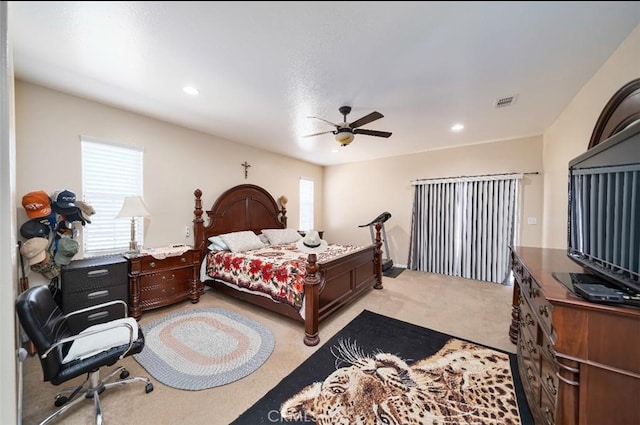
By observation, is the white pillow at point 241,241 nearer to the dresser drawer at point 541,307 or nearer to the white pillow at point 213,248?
the white pillow at point 213,248

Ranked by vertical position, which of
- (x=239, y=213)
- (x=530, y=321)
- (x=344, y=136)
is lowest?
(x=530, y=321)

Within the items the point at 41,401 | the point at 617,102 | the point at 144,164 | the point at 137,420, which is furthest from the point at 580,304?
the point at 144,164

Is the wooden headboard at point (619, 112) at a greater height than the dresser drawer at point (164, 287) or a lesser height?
greater

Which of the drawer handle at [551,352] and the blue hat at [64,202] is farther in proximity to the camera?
the blue hat at [64,202]

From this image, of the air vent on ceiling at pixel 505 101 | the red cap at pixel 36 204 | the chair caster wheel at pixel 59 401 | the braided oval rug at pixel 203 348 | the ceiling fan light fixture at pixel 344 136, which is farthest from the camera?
the ceiling fan light fixture at pixel 344 136

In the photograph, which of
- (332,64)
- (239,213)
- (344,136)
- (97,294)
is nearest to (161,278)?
(97,294)

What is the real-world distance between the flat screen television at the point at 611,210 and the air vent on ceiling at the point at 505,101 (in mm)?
1405

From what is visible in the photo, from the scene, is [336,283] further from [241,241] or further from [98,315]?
[98,315]

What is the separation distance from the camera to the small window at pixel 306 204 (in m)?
5.89

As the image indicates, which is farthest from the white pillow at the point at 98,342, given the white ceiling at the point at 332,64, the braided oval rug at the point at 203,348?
the white ceiling at the point at 332,64

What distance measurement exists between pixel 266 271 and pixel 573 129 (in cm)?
378

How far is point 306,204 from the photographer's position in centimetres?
606

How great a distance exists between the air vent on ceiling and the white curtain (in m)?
1.81

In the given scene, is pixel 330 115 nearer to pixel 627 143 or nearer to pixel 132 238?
pixel 627 143
